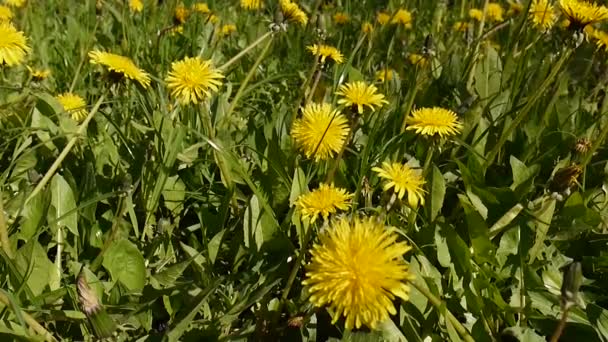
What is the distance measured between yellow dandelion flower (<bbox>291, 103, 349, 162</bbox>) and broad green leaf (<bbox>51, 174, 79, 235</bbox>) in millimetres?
486

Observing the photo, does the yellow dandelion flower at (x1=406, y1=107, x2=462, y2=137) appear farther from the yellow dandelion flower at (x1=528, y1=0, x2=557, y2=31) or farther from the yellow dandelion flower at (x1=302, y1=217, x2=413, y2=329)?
the yellow dandelion flower at (x1=528, y1=0, x2=557, y2=31)

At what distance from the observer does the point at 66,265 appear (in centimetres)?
129

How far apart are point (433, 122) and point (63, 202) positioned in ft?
2.55

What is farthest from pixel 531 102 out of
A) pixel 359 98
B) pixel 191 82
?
pixel 191 82

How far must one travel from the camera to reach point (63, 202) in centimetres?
130

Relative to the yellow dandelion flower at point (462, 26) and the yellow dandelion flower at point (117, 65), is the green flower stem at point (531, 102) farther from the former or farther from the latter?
the yellow dandelion flower at point (462, 26)

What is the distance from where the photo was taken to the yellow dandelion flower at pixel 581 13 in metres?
1.34

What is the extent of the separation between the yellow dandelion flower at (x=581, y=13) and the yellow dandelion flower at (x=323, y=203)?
27.1 inches

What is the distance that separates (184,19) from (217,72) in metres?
1.26

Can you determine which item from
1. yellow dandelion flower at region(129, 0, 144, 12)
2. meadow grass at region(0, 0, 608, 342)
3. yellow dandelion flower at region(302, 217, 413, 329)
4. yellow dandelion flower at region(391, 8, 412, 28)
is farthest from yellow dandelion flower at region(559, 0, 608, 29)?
yellow dandelion flower at region(129, 0, 144, 12)

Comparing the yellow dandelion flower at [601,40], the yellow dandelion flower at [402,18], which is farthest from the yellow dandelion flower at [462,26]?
the yellow dandelion flower at [601,40]

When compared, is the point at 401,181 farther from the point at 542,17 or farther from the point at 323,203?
the point at 542,17

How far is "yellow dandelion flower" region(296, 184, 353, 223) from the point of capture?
105 centimetres

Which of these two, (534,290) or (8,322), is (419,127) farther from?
(8,322)
